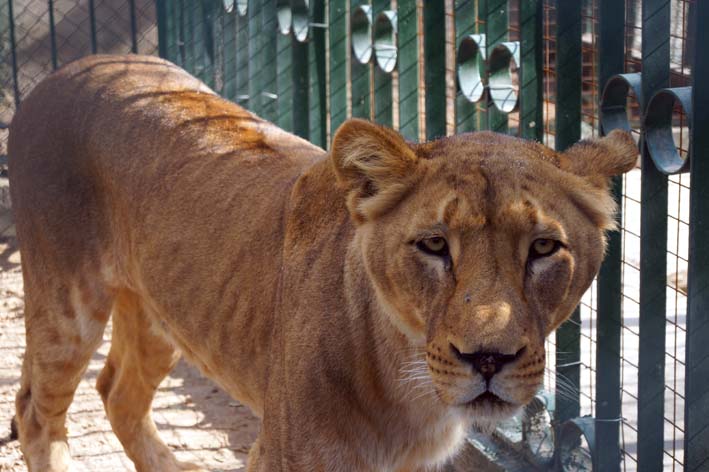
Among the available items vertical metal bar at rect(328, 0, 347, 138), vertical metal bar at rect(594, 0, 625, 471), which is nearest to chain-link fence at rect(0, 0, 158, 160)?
vertical metal bar at rect(328, 0, 347, 138)

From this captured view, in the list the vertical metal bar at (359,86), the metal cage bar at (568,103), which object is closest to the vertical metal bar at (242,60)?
the vertical metal bar at (359,86)

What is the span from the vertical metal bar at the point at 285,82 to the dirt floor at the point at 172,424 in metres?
1.29

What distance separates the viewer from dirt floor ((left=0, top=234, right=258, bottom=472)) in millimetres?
4168

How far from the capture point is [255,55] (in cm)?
573

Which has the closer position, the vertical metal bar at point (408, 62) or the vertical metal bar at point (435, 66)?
the vertical metal bar at point (435, 66)

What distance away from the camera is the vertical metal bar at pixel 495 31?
3377mm

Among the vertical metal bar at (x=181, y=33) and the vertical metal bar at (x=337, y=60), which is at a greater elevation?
the vertical metal bar at (x=337, y=60)

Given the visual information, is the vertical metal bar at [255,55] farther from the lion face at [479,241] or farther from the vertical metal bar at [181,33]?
the lion face at [479,241]

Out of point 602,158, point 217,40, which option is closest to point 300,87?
point 217,40

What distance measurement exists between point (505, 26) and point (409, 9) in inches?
22.9

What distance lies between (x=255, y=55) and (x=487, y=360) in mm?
3989

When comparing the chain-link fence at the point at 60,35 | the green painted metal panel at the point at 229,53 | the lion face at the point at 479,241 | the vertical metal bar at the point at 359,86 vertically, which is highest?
the lion face at the point at 479,241

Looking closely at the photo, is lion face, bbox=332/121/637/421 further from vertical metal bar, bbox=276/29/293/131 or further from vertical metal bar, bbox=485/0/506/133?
vertical metal bar, bbox=276/29/293/131

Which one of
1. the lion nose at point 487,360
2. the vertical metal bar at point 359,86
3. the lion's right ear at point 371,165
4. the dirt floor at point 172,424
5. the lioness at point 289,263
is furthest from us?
the vertical metal bar at point 359,86
